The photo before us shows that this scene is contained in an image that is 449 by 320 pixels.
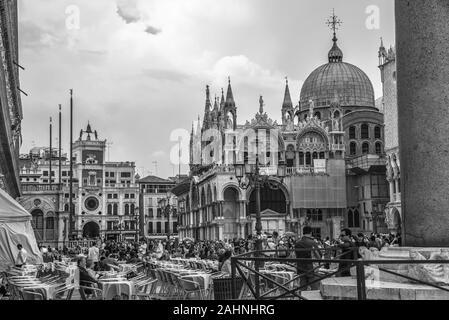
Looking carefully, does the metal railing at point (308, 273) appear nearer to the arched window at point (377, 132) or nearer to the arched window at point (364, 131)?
the arched window at point (364, 131)

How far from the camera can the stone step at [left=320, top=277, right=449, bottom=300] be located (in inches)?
257

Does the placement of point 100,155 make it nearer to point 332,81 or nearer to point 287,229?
point 332,81

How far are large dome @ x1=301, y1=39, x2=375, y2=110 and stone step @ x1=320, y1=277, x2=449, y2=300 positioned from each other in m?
72.3

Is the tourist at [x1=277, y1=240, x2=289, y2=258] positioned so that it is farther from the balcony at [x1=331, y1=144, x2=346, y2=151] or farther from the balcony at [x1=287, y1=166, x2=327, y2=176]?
the balcony at [x1=331, y1=144, x2=346, y2=151]

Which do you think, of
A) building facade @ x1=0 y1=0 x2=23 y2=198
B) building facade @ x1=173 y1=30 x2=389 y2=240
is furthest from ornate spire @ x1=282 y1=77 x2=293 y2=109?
building facade @ x1=0 y1=0 x2=23 y2=198

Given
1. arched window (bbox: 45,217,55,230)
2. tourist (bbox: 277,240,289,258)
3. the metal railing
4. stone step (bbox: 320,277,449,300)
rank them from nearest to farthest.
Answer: the metal railing → stone step (bbox: 320,277,449,300) → tourist (bbox: 277,240,289,258) → arched window (bbox: 45,217,55,230)

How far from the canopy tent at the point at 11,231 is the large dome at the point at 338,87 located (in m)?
63.2

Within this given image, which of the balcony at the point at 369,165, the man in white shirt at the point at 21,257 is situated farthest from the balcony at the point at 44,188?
the man in white shirt at the point at 21,257

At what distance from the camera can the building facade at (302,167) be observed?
63.4 meters

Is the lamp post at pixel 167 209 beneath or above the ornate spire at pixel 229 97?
beneath

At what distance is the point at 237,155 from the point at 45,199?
1866 centimetres

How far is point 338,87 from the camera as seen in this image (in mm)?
79938
